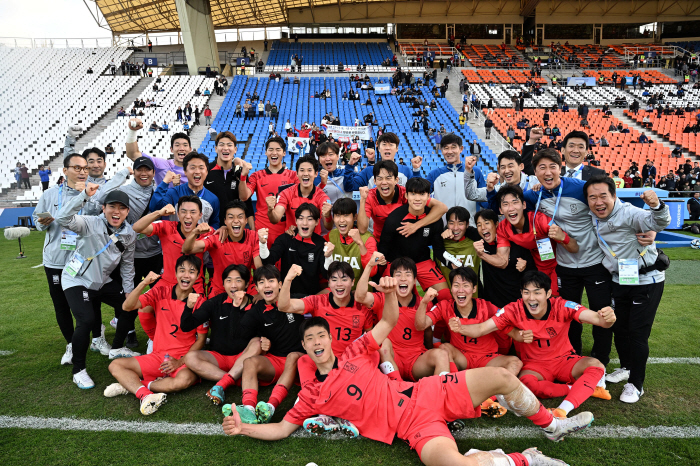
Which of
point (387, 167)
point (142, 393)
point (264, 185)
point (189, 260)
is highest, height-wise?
point (387, 167)

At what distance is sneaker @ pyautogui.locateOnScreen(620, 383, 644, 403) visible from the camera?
142 inches

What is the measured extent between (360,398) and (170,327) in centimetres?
210

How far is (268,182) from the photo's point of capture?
5.36 m

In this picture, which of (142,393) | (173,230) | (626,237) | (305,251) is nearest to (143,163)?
(173,230)

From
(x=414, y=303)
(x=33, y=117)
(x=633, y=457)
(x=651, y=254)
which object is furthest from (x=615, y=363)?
(x=33, y=117)

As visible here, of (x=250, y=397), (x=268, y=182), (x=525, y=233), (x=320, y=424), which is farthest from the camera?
(x=268, y=182)

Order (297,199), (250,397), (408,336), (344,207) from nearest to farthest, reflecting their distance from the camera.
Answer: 1. (250,397)
2. (408,336)
3. (344,207)
4. (297,199)

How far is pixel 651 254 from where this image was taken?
3.71 meters

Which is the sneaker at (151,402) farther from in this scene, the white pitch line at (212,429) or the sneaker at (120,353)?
the sneaker at (120,353)

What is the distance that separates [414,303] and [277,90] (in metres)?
27.6

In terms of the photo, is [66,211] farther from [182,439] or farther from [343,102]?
[343,102]

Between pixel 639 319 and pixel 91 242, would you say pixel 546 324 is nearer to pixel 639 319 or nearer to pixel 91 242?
pixel 639 319

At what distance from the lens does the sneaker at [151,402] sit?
361cm

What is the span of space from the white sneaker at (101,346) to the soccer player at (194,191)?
5.18 ft
